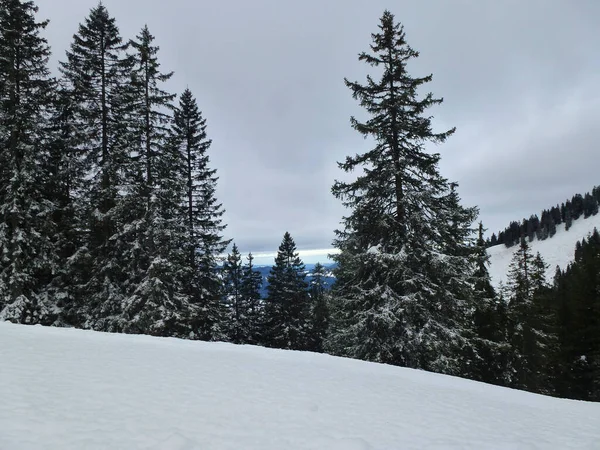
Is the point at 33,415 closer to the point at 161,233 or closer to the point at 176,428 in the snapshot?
the point at 176,428

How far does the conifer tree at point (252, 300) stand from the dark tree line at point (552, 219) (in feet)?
415

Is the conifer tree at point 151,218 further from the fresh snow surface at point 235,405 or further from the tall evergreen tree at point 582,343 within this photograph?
the tall evergreen tree at point 582,343

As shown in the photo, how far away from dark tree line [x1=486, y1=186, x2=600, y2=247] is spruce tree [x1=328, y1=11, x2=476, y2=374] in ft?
474

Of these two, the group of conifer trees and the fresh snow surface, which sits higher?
the group of conifer trees

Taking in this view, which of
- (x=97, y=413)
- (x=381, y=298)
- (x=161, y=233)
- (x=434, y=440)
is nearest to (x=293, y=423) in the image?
(x=434, y=440)

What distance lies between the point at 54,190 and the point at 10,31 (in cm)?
728

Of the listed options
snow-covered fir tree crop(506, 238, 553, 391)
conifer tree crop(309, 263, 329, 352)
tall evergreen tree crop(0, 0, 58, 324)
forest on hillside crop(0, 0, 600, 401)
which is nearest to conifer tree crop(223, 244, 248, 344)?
conifer tree crop(309, 263, 329, 352)

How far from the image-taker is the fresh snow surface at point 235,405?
13.7 ft

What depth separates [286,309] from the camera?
34.4 metres

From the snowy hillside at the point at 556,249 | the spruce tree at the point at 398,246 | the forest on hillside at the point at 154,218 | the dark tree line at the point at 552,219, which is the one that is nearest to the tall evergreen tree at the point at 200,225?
the forest on hillside at the point at 154,218

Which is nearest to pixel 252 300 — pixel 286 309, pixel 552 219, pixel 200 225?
pixel 286 309

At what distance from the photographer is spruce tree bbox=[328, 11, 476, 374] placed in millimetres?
12180

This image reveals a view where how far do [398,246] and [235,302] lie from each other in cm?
3216

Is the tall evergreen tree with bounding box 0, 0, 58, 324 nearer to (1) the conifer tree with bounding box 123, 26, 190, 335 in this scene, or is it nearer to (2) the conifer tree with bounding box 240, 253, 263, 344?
(1) the conifer tree with bounding box 123, 26, 190, 335
